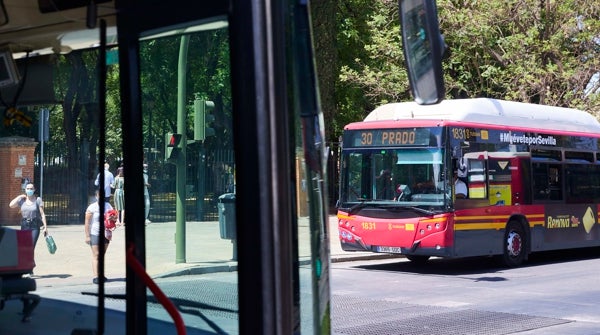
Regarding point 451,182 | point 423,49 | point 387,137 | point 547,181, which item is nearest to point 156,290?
point 423,49

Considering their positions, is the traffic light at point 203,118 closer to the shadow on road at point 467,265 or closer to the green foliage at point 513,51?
the shadow on road at point 467,265

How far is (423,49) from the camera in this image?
2.76 metres

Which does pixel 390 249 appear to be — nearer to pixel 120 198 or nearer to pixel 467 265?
pixel 467 265

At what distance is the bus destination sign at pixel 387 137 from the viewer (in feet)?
56.0

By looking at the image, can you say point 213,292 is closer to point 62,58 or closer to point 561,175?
point 62,58

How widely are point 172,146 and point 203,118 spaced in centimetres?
13

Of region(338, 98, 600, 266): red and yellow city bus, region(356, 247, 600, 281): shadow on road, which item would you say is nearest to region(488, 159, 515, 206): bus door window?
region(338, 98, 600, 266): red and yellow city bus

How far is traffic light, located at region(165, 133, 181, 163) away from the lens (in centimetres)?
268

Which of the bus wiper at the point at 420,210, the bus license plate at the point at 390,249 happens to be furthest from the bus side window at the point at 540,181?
the bus license plate at the point at 390,249

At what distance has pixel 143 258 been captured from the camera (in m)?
2.70

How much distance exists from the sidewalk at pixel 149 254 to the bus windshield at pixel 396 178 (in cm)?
1442

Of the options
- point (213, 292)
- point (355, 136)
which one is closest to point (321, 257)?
point (213, 292)

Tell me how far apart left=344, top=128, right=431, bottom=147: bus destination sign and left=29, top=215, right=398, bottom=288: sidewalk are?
1454 centimetres

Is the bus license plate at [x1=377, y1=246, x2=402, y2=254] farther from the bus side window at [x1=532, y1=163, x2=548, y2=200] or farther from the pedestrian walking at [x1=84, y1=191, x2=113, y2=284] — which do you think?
the pedestrian walking at [x1=84, y1=191, x2=113, y2=284]
